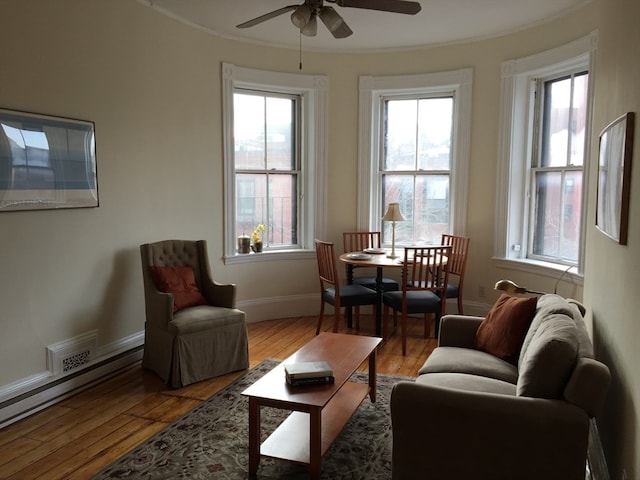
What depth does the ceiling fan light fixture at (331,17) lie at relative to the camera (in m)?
3.29

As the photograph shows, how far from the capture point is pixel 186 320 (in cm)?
363

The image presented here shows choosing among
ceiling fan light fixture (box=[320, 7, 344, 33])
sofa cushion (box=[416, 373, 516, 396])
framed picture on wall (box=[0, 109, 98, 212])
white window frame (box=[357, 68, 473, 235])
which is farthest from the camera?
white window frame (box=[357, 68, 473, 235])

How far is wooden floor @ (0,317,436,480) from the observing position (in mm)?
2629

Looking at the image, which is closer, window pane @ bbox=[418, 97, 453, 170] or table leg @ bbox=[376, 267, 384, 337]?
table leg @ bbox=[376, 267, 384, 337]

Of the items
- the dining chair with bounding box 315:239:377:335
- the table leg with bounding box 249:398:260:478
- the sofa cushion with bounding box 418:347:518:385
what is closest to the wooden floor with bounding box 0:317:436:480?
the dining chair with bounding box 315:239:377:335

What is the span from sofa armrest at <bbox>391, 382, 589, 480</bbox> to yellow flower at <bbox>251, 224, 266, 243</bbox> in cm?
332

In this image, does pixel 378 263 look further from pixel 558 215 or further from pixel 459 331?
pixel 558 215

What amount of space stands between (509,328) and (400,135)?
3.08 m

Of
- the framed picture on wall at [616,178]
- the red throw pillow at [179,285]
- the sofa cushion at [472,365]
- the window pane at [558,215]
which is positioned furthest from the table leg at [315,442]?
the window pane at [558,215]

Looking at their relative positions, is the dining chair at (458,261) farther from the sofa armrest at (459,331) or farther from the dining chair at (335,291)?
the sofa armrest at (459,331)

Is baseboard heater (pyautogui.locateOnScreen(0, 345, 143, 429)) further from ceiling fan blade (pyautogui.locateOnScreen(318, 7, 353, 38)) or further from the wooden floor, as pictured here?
ceiling fan blade (pyautogui.locateOnScreen(318, 7, 353, 38))

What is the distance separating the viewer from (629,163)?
2.05m

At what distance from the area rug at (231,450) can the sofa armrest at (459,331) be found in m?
0.59

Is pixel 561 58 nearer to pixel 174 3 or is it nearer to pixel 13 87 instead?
pixel 174 3
